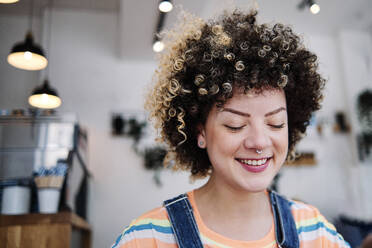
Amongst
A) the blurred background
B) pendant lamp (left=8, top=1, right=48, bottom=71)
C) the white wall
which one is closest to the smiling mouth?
pendant lamp (left=8, top=1, right=48, bottom=71)

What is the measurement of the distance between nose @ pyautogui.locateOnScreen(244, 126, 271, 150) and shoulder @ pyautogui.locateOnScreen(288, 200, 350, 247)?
371mm

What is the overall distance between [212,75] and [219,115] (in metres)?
0.15

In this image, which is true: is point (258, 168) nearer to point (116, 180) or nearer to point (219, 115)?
point (219, 115)

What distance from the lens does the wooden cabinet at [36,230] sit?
179cm

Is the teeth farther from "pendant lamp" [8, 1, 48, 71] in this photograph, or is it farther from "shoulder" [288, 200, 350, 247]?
"pendant lamp" [8, 1, 48, 71]

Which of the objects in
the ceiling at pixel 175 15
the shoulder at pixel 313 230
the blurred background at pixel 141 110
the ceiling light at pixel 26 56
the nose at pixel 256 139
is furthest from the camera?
the blurred background at pixel 141 110

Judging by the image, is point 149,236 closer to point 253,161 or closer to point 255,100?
point 253,161

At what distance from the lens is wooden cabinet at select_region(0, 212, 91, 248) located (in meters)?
1.79

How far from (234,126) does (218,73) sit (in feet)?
0.69

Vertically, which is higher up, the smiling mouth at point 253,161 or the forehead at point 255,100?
the forehead at point 255,100

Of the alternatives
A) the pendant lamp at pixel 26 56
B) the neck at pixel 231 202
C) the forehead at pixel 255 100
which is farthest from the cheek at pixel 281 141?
the pendant lamp at pixel 26 56

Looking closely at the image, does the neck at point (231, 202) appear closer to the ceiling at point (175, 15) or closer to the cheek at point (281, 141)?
the cheek at point (281, 141)

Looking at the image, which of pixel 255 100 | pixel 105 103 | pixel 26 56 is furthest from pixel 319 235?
pixel 105 103

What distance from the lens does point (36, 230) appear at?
6.46 feet
